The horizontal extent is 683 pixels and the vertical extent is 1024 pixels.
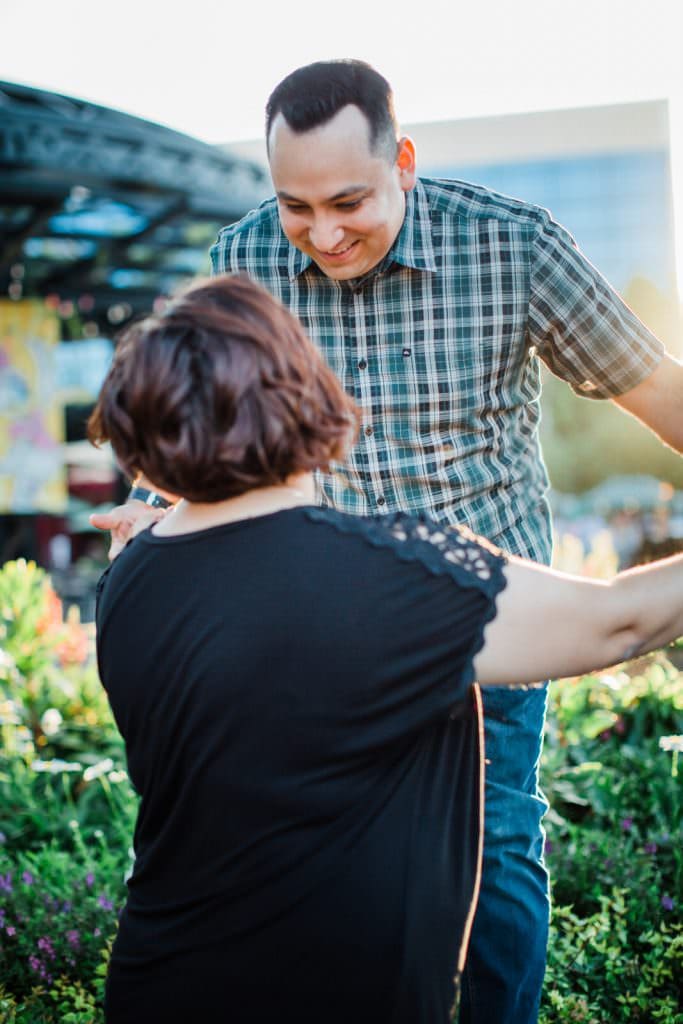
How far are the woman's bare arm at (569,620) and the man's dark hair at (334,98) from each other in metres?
1.01

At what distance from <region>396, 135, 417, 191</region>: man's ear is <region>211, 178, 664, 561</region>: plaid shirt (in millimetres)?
64

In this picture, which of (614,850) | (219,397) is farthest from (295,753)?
(614,850)

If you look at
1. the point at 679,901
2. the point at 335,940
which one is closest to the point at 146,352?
the point at 335,940

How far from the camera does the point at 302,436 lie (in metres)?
1.23

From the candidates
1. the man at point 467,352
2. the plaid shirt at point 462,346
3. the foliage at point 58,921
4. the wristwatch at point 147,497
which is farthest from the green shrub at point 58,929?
the plaid shirt at point 462,346

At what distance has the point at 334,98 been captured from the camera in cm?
183

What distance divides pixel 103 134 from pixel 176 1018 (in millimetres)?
9516

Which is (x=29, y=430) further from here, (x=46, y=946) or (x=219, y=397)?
(x=219, y=397)

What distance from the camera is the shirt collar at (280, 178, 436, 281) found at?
2016mm

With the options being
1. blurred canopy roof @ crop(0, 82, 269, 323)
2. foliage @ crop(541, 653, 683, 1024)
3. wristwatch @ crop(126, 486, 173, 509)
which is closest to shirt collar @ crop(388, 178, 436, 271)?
wristwatch @ crop(126, 486, 173, 509)

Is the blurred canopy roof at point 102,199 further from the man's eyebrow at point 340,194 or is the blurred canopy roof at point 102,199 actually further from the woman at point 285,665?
the woman at point 285,665

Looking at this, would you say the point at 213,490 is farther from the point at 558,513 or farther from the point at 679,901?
the point at 558,513

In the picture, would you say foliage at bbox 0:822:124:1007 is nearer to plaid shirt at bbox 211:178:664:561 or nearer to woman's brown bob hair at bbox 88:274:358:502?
plaid shirt at bbox 211:178:664:561

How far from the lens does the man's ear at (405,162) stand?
6.50ft
